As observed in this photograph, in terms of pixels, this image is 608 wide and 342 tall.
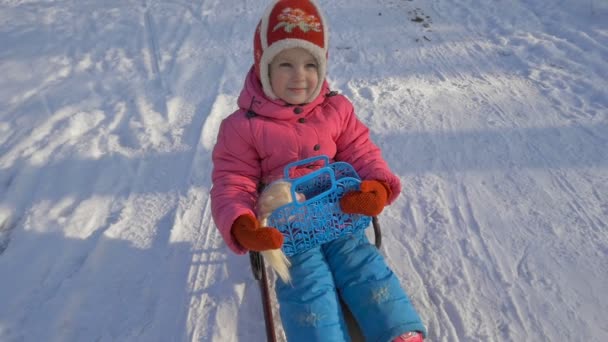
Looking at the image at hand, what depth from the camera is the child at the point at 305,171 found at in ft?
5.51

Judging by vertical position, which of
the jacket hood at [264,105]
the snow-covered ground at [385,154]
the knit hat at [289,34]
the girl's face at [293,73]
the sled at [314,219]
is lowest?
the snow-covered ground at [385,154]

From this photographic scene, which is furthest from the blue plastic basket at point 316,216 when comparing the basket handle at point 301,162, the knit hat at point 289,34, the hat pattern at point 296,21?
the hat pattern at point 296,21

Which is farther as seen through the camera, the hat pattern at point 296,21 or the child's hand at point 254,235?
the hat pattern at point 296,21

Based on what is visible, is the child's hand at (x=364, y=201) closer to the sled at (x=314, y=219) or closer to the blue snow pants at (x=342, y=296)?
the sled at (x=314, y=219)

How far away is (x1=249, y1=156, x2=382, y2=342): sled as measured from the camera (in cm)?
174

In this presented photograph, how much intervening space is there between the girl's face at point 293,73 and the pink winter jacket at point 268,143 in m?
0.09

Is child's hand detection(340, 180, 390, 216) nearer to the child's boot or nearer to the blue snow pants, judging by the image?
the blue snow pants

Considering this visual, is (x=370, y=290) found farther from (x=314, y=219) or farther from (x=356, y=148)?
(x=356, y=148)

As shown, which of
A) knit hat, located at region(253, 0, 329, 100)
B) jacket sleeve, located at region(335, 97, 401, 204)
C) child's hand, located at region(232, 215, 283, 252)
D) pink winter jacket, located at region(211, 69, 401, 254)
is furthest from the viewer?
jacket sleeve, located at region(335, 97, 401, 204)

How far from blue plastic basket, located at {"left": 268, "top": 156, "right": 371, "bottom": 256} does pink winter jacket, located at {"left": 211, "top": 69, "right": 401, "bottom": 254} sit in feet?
0.58

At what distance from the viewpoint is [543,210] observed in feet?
8.04

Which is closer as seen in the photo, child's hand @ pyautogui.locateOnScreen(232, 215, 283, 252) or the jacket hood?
child's hand @ pyautogui.locateOnScreen(232, 215, 283, 252)

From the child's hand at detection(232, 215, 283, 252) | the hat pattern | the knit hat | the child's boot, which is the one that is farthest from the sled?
the hat pattern

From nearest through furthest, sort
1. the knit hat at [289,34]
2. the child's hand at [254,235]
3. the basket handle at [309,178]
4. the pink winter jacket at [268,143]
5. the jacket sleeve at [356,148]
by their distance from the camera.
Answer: the child's hand at [254,235] < the basket handle at [309,178] < the knit hat at [289,34] < the pink winter jacket at [268,143] < the jacket sleeve at [356,148]
